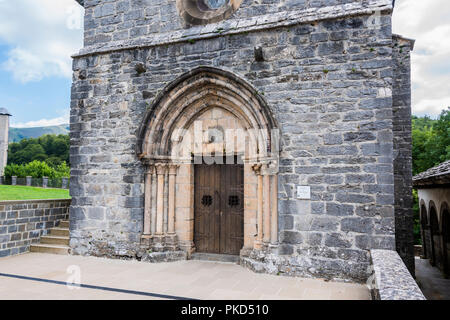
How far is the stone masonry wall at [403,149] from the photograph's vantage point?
576 centimetres

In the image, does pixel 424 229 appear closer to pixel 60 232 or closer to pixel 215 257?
pixel 215 257

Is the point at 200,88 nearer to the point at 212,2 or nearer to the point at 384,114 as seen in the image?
the point at 212,2

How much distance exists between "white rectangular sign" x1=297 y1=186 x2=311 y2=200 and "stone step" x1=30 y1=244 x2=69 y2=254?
459 cm

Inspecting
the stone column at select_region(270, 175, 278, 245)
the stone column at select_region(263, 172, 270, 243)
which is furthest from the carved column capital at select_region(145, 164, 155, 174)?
the stone column at select_region(270, 175, 278, 245)

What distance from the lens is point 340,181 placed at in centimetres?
470

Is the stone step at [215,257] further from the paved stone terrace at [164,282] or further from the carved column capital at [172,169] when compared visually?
the carved column capital at [172,169]

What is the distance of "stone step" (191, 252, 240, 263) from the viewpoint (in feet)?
18.3

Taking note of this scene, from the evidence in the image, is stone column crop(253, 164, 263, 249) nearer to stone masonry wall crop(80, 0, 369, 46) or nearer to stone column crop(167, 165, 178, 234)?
stone column crop(167, 165, 178, 234)

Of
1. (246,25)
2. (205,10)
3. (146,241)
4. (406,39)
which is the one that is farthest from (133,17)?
(406,39)

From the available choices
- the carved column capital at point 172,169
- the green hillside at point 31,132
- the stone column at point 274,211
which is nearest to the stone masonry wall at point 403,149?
the stone column at point 274,211
